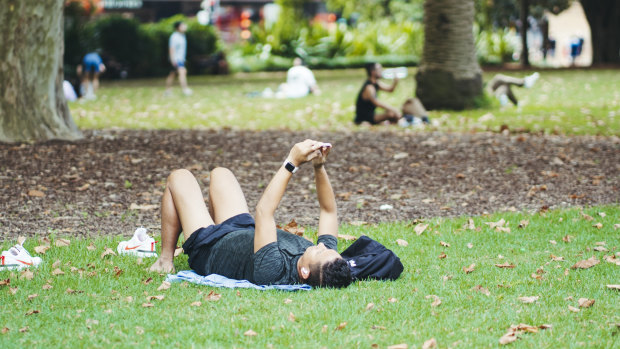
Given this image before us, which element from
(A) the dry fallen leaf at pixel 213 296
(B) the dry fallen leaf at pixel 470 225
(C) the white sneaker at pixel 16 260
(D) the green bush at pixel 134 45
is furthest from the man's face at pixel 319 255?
(D) the green bush at pixel 134 45

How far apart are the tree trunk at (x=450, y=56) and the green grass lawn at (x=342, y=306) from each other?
31.2ft

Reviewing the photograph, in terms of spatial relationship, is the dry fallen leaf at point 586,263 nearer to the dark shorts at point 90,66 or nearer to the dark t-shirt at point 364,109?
the dark t-shirt at point 364,109

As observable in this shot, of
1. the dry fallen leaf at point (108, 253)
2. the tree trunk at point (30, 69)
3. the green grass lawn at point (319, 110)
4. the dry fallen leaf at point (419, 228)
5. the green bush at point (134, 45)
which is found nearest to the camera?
the dry fallen leaf at point (108, 253)

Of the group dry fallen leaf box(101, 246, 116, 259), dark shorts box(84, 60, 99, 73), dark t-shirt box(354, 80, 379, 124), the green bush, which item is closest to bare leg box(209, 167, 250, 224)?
dry fallen leaf box(101, 246, 116, 259)

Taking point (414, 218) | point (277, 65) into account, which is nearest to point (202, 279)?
point (414, 218)

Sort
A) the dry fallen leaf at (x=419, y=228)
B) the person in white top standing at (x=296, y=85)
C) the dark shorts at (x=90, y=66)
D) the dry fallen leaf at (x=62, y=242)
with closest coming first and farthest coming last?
1. the dry fallen leaf at (x=62, y=242)
2. the dry fallen leaf at (x=419, y=228)
3. the dark shorts at (x=90, y=66)
4. the person in white top standing at (x=296, y=85)

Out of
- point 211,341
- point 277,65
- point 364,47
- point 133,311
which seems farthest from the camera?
point 364,47

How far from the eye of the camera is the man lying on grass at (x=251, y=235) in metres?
5.03

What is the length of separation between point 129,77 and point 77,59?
11.0 feet

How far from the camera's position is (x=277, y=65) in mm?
32938

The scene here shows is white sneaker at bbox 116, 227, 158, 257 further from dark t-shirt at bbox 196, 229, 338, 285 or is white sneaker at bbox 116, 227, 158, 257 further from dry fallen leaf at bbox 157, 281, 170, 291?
dry fallen leaf at bbox 157, 281, 170, 291

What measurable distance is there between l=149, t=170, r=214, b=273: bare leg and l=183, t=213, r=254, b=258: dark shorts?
65 millimetres

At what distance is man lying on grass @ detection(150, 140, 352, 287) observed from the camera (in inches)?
198

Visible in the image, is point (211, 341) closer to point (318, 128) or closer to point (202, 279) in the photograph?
point (202, 279)
